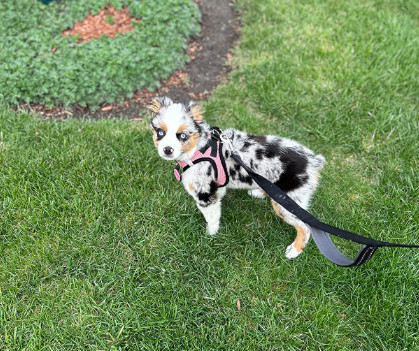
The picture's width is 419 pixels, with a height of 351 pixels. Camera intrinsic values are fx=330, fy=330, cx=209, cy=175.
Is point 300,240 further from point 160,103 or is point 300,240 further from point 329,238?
point 160,103

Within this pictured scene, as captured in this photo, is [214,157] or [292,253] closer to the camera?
[214,157]

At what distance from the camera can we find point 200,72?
529 cm

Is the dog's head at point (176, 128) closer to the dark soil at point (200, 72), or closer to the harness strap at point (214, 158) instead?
the harness strap at point (214, 158)

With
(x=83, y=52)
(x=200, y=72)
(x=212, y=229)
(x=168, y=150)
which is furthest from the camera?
(x=200, y=72)

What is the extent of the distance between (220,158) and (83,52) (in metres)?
3.15

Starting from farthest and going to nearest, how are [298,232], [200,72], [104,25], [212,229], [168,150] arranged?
[104,25], [200,72], [212,229], [298,232], [168,150]

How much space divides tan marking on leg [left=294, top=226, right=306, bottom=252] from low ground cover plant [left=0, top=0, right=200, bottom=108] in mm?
3124

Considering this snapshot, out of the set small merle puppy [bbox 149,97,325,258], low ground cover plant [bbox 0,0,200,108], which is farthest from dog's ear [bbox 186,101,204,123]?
low ground cover plant [bbox 0,0,200,108]

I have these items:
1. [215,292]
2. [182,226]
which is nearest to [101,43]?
[182,226]

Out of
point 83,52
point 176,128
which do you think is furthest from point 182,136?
point 83,52

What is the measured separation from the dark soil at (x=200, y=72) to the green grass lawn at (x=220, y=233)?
0.36 meters

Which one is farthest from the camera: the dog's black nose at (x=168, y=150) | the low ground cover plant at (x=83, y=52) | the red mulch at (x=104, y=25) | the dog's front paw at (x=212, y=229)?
the red mulch at (x=104, y=25)

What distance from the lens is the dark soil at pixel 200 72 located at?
464cm

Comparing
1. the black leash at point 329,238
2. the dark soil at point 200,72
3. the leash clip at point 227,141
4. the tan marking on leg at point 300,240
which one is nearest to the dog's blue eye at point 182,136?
the leash clip at point 227,141
